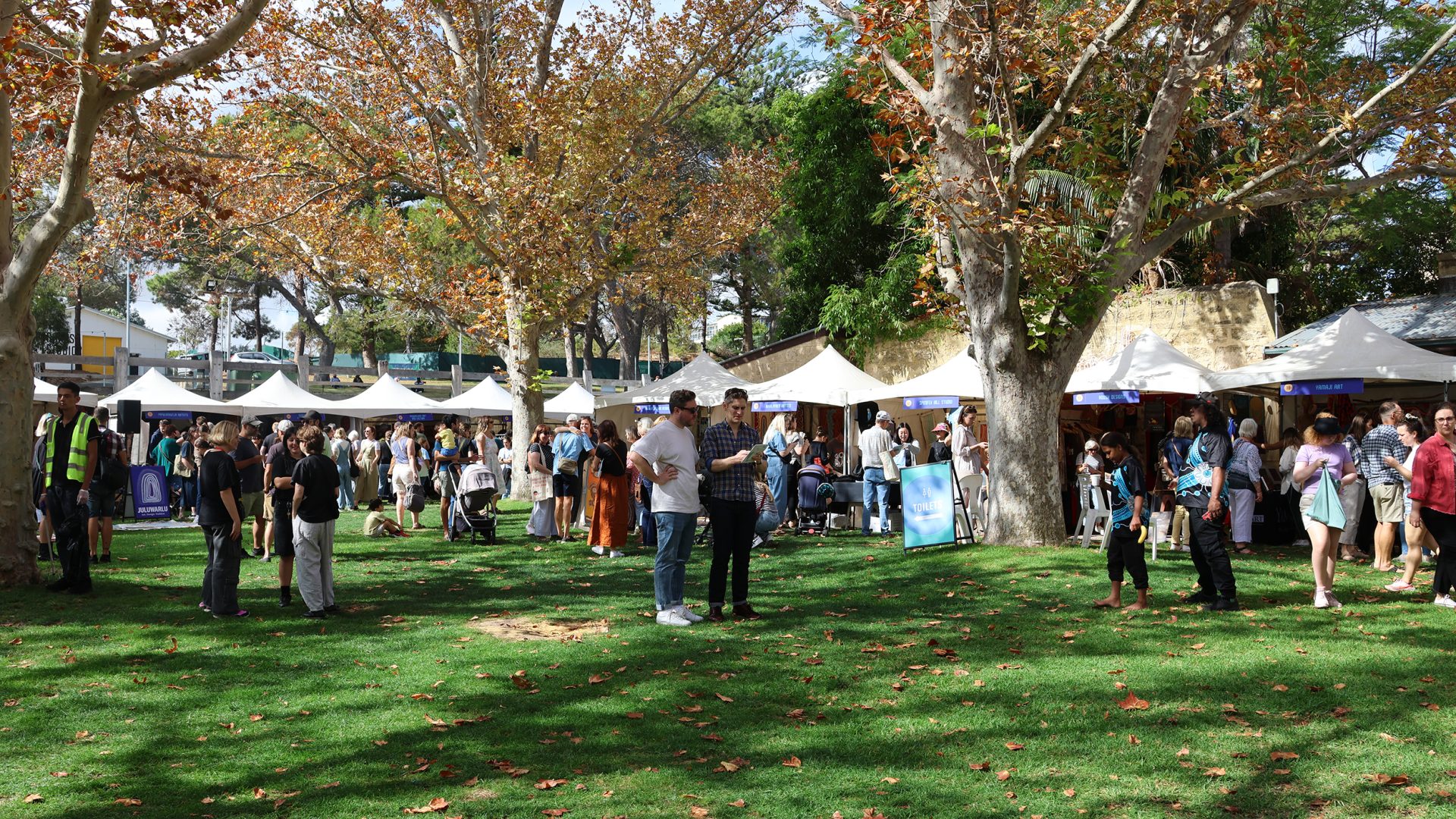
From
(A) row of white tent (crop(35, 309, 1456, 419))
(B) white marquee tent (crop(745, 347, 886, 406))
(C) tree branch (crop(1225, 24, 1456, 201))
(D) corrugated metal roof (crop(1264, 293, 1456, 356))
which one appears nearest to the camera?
(C) tree branch (crop(1225, 24, 1456, 201))

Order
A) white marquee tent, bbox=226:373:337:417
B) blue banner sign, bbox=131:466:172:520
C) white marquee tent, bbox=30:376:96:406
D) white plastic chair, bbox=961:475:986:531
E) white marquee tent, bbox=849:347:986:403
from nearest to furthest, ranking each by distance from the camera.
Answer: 1. white plastic chair, bbox=961:475:986:531
2. white marquee tent, bbox=849:347:986:403
3. blue banner sign, bbox=131:466:172:520
4. white marquee tent, bbox=30:376:96:406
5. white marquee tent, bbox=226:373:337:417

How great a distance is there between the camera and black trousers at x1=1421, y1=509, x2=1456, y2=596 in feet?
29.0

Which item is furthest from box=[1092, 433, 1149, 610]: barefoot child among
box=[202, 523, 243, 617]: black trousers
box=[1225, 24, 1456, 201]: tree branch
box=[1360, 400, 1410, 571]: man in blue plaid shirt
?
box=[202, 523, 243, 617]: black trousers

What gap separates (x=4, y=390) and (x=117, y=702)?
214 inches

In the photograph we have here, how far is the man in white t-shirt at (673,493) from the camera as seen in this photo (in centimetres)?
898

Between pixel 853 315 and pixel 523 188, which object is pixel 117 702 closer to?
pixel 523 188

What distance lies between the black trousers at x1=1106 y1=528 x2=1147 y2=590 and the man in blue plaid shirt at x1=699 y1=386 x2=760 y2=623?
2940 millimetres

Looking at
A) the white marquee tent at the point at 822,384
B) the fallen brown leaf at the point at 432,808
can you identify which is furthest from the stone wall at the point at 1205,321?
the fallen brown leaf at the point at 432,808

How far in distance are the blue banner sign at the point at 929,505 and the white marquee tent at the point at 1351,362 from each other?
15.2 ft

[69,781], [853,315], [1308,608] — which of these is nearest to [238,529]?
[69,781]

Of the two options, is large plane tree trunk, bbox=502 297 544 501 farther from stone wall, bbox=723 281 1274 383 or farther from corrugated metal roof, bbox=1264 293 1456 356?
corrugated metal roof, bbox=1264 293 1456 356

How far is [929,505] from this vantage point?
45.0ft

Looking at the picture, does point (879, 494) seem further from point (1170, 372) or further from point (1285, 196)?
point (1285, 196)

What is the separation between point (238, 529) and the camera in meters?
9.68
